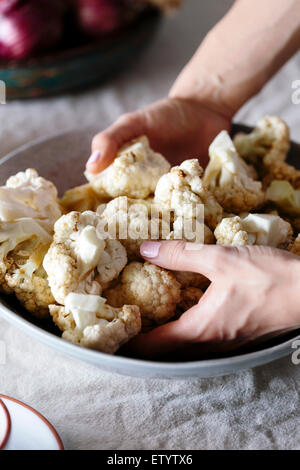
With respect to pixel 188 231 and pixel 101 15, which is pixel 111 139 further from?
pixel 101 15

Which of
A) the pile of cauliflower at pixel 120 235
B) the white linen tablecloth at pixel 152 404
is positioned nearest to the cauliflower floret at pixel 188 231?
the pile of cauliflower at pixel 120 235

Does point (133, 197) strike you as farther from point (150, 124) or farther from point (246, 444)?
point (246, 444)

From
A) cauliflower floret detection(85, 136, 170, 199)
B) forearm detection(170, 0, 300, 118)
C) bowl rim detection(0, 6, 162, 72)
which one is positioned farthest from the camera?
bowl rim detection(0, 6, 162, 72)

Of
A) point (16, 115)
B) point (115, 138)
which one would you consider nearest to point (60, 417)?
point (115, 138)

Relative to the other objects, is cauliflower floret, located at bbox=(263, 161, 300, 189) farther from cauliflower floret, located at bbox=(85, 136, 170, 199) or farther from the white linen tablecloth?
the white linen tablecloth
